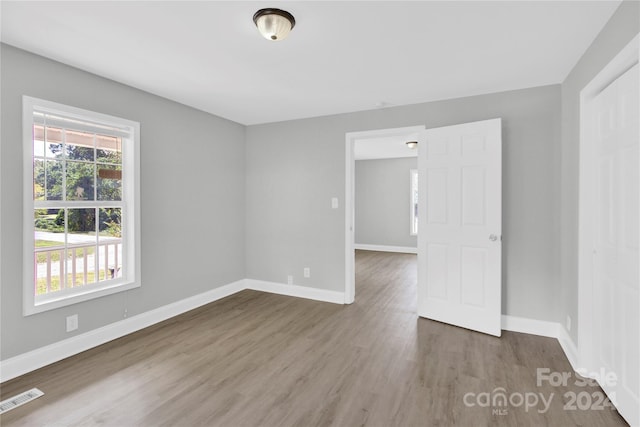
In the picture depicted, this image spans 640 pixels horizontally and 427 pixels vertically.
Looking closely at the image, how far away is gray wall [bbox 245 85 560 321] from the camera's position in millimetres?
3152

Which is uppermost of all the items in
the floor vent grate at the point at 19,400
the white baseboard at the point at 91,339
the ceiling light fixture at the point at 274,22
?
the ceiling light fixture at the point at 274,22

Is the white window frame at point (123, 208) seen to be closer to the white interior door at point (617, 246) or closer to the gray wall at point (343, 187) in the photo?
the gray wall at point (343, 187)

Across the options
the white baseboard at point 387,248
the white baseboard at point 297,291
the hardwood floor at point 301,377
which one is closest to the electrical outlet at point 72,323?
the hardwood floor at point 301,377

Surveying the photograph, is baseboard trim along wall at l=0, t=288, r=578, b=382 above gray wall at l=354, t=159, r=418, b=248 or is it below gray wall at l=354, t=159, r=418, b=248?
below

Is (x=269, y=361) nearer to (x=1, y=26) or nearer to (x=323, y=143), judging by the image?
(x=323, y=143)

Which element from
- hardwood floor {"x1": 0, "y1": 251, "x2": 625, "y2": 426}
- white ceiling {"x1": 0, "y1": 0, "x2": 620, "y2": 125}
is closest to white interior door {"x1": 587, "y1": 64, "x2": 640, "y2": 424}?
hardwood floor {"x1": 0, "y1": 251, "x2": 625, "y2": 426}

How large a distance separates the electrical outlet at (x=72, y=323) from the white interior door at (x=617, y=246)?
13.4 feet

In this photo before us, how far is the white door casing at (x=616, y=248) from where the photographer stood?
179 centimetres

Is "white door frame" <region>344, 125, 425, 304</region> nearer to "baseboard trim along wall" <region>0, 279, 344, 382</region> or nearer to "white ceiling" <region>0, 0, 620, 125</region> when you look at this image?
"baseboard trim along wall" <region>0, 279, 344, 382</region>

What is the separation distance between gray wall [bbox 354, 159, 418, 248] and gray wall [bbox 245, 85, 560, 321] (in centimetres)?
466

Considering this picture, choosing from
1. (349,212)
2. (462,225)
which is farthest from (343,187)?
(462,225)

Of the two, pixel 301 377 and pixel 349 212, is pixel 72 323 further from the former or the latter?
pixel 349 212

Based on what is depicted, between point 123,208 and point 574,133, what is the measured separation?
4260mm

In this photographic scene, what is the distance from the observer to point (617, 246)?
1.99 m
